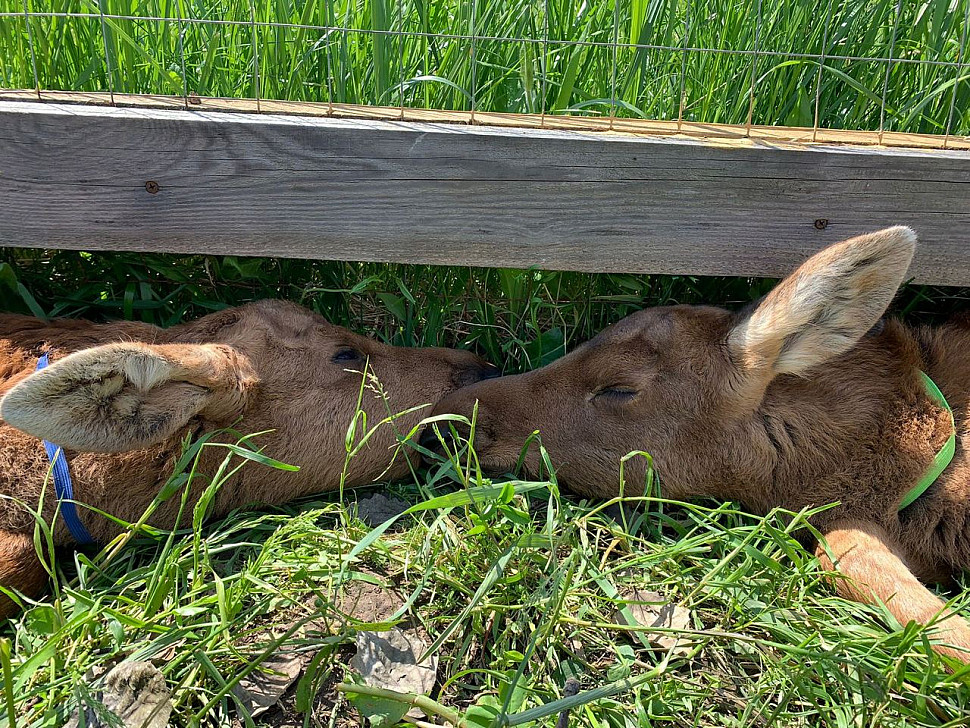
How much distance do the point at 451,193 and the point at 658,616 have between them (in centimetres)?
178

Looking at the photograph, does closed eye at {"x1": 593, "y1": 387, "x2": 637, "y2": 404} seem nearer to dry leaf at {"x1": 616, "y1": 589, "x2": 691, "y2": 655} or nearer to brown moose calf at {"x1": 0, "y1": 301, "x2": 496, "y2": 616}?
brown moose calf at {"x1": 0, "y1": 301, "x2": 496, "y2": 616}

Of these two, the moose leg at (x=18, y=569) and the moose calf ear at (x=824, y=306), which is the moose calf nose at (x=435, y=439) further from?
the moose leg at (x=18, y=569)

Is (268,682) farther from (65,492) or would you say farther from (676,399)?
(676,399)

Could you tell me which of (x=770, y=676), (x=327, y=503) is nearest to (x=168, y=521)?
(x=327, y=503)

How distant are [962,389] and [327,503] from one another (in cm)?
266

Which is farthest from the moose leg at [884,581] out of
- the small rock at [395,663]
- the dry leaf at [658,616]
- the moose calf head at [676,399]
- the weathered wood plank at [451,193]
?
the small rock at [395,663]

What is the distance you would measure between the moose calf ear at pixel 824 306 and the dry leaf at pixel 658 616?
41.7 inches

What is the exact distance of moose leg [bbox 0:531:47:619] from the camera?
2.74m

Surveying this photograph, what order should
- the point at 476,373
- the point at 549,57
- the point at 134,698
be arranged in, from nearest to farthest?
the point at 134,698, the point at 476,373, the point at 549,57

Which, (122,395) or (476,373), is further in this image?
(476,373)

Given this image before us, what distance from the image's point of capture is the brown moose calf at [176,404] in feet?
8.69

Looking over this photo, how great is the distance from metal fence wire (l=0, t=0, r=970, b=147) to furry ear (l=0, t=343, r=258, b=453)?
4.79 ft

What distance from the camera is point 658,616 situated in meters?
2.56

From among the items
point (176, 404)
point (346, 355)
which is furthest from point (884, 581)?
point (176, 404)
